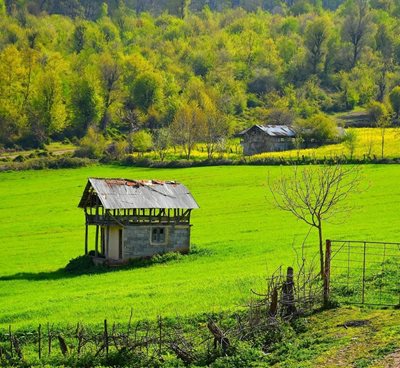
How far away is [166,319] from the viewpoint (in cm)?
2792

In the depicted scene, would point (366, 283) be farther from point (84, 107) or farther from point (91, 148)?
point (84, 107)

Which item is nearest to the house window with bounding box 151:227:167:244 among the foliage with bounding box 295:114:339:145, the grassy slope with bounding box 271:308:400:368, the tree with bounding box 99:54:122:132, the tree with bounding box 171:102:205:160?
the grassy slope with bounding box 271:308:400:368

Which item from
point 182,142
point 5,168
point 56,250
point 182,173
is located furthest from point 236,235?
point 182,142

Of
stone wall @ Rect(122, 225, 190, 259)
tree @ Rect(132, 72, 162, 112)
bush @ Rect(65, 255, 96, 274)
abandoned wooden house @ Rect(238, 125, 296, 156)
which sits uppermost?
tree @ Rect(132, 72, 162, 112)

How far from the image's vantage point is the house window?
5141 centimetres

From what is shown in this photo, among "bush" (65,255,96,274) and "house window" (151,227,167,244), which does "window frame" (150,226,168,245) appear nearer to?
"house window" (151,227,167,244)

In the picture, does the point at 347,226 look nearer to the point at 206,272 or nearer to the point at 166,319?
the point at 206,272

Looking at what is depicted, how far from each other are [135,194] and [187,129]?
74033 millimetres

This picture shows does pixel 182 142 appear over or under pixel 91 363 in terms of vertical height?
over

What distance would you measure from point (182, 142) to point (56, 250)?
74139 millimetres

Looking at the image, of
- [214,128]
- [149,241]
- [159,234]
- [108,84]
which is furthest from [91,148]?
[149,241]

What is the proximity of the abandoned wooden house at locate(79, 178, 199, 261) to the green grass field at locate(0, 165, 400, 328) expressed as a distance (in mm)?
2247

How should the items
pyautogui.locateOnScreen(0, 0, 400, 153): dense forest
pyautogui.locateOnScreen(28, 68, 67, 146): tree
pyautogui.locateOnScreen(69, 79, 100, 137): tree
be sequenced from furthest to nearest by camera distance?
pyautogui.locateOnScreen(69, 79, 100, 137): tree, pyautogui.locateOnScreen(28, 68, 67, 146): tree, pyautogui.locateOnScreen(0, 0, 400, 153): dense forest

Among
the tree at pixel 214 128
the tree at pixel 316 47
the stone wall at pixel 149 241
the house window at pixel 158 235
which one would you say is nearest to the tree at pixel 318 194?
the stone wall at pixel 149 241
